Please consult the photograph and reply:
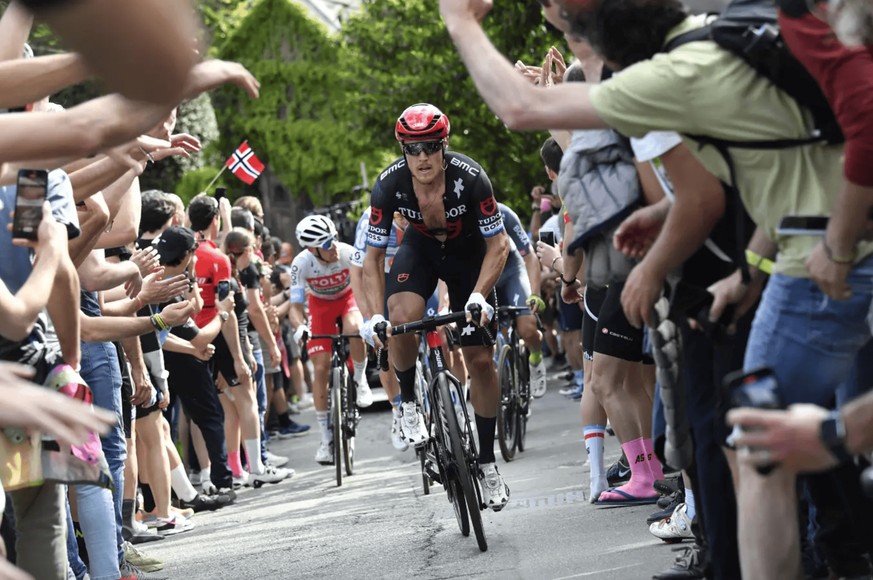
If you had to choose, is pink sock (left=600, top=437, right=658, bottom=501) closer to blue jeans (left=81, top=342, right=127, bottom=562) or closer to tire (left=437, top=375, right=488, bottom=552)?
tire (left=437, top=375, right=488, bottom=552)

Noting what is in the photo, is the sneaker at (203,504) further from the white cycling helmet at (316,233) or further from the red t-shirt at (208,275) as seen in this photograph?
the white cycling helmet at (316,233)

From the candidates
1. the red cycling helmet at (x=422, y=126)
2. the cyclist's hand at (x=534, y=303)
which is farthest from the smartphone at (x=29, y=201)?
the cyclist's hand at (x=534, y=303)

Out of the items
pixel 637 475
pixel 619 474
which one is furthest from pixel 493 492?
pixel 619 474

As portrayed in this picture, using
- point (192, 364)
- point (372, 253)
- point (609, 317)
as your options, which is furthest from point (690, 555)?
point (192, 364)

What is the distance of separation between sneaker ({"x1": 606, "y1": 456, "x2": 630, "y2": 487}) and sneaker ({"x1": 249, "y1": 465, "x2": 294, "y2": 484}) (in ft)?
13.5

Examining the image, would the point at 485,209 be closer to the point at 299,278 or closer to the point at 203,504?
the point at 203,504

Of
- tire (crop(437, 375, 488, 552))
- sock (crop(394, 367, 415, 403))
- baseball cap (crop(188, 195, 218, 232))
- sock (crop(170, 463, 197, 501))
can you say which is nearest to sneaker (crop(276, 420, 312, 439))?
baseball cap (crop(188, 195, 218, 232))

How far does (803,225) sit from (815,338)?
0.34 metres

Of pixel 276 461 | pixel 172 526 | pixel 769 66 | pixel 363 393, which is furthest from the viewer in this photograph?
pixel 276 461

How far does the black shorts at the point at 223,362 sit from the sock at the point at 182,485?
1587 millimetres

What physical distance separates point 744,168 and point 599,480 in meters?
4.86

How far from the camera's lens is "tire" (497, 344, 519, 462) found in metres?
12.6

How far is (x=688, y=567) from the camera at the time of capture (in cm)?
629

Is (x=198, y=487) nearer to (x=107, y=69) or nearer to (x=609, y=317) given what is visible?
(x=609, y=317)
